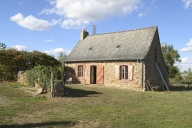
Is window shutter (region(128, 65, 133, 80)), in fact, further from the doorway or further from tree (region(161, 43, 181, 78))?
tree (region(161, 43, 181, 78))

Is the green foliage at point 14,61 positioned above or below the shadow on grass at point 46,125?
above

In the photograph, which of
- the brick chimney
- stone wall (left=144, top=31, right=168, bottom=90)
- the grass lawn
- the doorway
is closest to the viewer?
the grass lawn

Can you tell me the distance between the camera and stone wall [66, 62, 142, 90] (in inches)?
759

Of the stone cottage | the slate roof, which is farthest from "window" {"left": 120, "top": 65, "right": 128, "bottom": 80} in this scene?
the slate roof

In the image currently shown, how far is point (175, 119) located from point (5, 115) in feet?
18.9

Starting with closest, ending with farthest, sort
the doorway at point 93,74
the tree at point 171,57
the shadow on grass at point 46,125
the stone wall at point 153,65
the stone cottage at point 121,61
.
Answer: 1. the shadow on grass at point 46,125
2. the stone cottage at point 121,61
3. the stone wall at point 153,65
4. the doorway at point 93,74
5. the tree at point 171,57

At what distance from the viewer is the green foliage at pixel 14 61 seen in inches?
768

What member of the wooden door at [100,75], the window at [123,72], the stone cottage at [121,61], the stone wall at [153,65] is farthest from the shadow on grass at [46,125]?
the wooden door at [100,75]

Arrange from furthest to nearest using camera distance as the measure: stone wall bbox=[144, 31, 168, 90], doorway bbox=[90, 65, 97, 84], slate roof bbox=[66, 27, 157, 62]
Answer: doorway bbox=[90, 65, 97, 84]
slate roof bbox=[66, 27, 157, 62]
stone wall bbox=[144, 31, 168, 90]

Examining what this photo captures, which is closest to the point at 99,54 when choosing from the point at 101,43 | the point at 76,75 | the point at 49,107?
the point at 101,43

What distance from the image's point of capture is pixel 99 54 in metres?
22.5

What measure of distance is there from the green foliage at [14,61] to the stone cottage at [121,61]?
4514 mm

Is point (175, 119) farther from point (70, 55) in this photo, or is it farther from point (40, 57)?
point (70, 55)

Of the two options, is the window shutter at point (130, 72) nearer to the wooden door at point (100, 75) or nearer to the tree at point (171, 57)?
the wooden door at point (100, 75)
